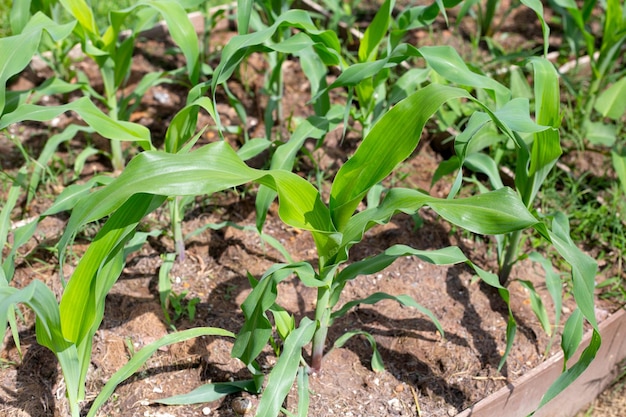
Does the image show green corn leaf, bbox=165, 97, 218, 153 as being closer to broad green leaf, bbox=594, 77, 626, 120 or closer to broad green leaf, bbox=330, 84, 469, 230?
broad green leaf, bbox=330, 84, 469, 230

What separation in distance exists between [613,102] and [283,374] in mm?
1938

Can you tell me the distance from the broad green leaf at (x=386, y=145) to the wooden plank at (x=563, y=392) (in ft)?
2.51

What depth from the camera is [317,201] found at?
1860 millimetres

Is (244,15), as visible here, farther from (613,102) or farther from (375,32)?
(613,102)

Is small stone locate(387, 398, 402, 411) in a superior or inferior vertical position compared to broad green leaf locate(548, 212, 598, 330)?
inferior

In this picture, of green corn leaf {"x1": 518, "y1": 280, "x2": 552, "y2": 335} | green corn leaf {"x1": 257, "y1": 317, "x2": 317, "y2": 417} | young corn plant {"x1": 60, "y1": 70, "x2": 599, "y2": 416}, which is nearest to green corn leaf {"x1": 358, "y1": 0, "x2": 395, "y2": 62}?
young corn plant {"x1": 60, "y1": 70, "x2": 599, "y2": 416}

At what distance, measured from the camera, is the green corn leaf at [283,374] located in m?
1.87

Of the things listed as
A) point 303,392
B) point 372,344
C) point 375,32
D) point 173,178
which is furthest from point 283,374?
point 375,32

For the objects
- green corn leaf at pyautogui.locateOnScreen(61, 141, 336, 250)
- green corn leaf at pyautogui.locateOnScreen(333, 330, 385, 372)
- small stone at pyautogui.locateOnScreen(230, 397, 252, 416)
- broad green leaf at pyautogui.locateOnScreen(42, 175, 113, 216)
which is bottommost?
small stone at pyautogui.locateOnScreen(230, 397, 252, 416)

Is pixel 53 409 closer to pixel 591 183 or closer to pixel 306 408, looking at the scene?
pixel 306 408

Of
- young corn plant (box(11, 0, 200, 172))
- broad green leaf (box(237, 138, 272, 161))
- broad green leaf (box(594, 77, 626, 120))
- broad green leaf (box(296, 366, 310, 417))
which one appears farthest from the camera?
broad green leaf (box(594, 77, 626, 120))

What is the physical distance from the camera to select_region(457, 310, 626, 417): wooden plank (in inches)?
88.7

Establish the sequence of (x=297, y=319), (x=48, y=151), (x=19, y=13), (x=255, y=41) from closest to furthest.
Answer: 1. (x=255, y=41)
2. (x=297, y=319)
3. (x=19, y=13)
4. (x=48, y=151)

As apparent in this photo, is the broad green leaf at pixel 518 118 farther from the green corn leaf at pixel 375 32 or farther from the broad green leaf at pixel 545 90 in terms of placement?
the green corn leaf at pixel 375 32
